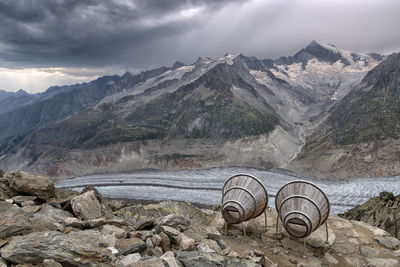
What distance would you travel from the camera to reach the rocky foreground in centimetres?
1054

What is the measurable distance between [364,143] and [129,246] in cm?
15028

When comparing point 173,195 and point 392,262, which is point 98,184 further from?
point 392,262

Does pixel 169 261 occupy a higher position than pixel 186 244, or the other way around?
pixel 169 261

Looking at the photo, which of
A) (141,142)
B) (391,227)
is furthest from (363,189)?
(141,142)

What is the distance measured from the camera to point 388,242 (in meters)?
18.5

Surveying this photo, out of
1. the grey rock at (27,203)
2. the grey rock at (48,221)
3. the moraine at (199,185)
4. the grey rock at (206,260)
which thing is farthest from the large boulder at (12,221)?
the moraine at (199,185)

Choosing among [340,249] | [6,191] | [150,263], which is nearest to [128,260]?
[150,263]

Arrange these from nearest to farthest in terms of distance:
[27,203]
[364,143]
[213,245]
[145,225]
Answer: [213,245]
[145,225]
[27,203]
[364,143]

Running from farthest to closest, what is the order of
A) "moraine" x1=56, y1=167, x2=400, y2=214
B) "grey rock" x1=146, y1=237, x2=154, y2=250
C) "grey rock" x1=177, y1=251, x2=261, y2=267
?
"moraine" x1=56, y1=167, x2=400, y2=214 → "grey rock" x1=146, y1=237, x2=154, y2=250 → "grey rock" x1=177, y1=251, x2=261, y2=267

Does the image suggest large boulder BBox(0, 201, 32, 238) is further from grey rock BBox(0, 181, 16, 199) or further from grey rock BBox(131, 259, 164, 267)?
grey rock BBox(0, 181, 16, 199)

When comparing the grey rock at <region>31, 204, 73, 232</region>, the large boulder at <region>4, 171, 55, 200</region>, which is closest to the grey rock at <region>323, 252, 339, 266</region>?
the grey rock at <region>31, 204, 73, 232</region>

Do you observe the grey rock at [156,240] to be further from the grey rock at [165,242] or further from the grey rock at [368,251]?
the grey rock at [368,251]

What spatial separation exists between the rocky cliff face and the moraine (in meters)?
48.1

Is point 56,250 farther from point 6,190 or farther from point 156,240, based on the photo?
point 6,190
